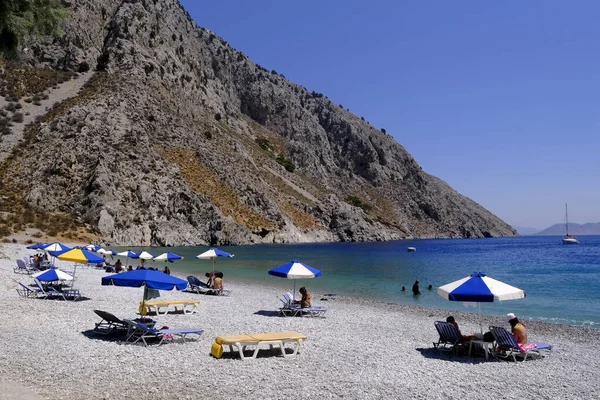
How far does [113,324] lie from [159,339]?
1539 mm

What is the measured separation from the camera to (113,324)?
1361 cm

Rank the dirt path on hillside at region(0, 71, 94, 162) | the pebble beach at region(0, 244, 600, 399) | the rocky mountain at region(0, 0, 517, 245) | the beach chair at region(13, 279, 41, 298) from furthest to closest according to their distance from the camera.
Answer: the dirt path on hillside at region(0, 71, 94, 162), the rocky mountain at region(0, 0, 517, 245), the beach chair at region(13, 279, 41, 298), the pebble beach at region(0, 244, 600, 399)

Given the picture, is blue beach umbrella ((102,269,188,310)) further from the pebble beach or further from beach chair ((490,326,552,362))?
beach chair ((490,326,552,362))

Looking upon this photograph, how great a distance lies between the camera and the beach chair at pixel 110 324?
13.2m

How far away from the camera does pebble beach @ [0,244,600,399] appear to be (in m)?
8.93

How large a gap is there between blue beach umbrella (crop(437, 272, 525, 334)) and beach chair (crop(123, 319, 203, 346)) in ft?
23.2

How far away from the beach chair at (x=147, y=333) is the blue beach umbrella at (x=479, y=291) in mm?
7082

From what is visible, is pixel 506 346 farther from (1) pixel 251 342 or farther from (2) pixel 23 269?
(2) pixel 23 269

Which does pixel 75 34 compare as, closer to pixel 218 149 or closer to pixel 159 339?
pixel 218 149

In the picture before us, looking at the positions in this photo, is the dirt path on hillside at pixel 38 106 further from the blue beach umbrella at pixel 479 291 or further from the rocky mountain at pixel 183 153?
the blue beach umbrella at pixel 479 291

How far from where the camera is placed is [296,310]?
19.7m

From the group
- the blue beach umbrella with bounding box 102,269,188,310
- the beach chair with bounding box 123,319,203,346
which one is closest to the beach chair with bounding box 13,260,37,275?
the blue beach umbrella with bounding box 102,269,188,310

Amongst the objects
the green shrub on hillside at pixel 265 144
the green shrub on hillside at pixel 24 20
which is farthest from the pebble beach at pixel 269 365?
the green shrub on hillside at pixel 265 144

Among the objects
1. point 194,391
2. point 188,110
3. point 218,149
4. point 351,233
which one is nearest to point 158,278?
point 194,391
